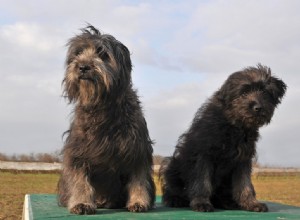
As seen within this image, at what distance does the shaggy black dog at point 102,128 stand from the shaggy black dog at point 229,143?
0.66 m

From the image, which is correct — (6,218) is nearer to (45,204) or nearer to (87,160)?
(45,204)

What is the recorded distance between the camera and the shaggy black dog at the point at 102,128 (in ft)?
16.4

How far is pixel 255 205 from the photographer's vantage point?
583 cm

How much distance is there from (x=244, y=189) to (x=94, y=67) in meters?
2.38

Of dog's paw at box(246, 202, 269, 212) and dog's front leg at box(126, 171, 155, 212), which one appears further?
dog's paw at box(246, 202, 269, 212)

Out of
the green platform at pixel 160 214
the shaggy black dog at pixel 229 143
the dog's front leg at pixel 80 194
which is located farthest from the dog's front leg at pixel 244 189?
the dog's front leg at pixel 80 194

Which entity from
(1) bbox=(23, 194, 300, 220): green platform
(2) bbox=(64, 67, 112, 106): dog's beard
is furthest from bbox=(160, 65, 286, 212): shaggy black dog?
(2) bbox=(64, 67, 112, 106): dog's beard

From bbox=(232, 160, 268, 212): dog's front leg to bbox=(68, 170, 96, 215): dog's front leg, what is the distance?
1.79m

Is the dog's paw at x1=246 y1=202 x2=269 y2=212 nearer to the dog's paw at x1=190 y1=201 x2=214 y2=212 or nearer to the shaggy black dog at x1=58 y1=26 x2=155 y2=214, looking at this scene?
the dog's paw at x1=190 y1=201 x2=214 y2=212

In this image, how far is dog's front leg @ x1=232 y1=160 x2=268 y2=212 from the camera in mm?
5873

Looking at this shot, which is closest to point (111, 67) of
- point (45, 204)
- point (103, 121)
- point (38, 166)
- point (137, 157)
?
point (103, 121)

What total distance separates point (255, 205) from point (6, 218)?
256 inches

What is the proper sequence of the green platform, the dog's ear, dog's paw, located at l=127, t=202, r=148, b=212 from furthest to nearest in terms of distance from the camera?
the dog's ear < dog's paw, located at l=127, t=202, r=148, b=212 < the green platform

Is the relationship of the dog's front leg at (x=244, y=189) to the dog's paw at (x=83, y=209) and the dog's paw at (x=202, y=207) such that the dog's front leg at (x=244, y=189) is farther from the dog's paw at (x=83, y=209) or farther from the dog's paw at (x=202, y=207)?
the dog's paw at (x=83, y=209)
